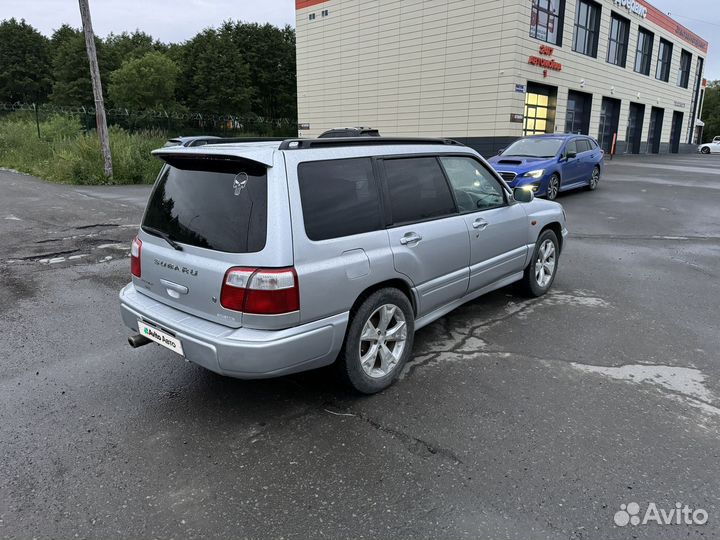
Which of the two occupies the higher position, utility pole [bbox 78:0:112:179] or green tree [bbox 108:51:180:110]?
green tree [bbox 108:51:180:110]

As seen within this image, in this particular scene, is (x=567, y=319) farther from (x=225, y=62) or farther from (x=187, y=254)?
(x=225, y=62)

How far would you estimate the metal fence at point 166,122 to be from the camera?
2678 cm

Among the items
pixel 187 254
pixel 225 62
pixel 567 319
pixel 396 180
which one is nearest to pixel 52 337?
pixel 187 254

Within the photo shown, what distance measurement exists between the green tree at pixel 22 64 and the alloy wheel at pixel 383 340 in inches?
2509

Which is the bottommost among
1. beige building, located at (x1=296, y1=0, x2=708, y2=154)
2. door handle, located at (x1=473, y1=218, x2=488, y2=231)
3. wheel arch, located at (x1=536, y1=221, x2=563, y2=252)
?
wheel arch, located at (x1=536, y1=221, x2=563, y2=252)

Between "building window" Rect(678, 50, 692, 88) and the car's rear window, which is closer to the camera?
the car's rear window

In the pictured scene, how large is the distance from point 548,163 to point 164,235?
11.1m

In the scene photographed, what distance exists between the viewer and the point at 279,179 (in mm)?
2994

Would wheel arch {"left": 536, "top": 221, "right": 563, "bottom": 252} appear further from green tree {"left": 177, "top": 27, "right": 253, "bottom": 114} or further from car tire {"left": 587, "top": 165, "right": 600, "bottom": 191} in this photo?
green tree {"left": 177, "top": 27, "right": 253, "bottom": 114}

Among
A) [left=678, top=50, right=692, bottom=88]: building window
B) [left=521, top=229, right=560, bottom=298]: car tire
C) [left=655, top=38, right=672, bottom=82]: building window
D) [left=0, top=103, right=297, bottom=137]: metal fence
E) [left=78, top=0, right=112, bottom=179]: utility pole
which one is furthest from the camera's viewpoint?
[left=678, top=50, right=692, bottom=88]: building window

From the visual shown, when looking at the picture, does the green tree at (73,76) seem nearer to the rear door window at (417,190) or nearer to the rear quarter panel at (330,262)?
the rear door window at (417,190)

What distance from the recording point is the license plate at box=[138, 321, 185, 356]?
3.21 metres

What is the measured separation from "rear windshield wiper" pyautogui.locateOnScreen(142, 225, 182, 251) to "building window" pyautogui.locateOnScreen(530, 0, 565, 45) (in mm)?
24395

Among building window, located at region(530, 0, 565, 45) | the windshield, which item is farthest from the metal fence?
the windshield
